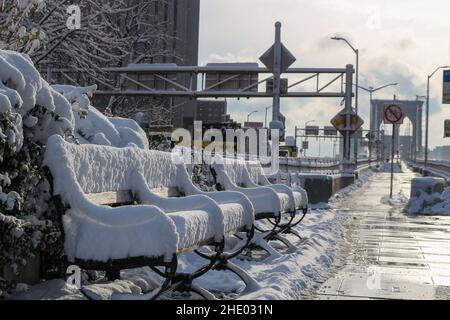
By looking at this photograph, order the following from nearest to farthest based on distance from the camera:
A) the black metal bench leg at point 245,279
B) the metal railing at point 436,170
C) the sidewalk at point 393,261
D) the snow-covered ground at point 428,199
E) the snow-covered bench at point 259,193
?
the black metal bench leg at point 245,279, the sidewalk at point 393,261, the snow-covered bench at point 259,193, the snow-covered ground at point 428,199, the metal railing at point 436,170

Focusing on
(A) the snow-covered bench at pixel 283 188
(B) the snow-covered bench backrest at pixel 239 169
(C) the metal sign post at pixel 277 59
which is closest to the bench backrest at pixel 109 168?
(B) the snow-covered bench backrest at pixel 239 169

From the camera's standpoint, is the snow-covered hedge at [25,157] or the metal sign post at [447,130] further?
the metal sign post at [447,130]

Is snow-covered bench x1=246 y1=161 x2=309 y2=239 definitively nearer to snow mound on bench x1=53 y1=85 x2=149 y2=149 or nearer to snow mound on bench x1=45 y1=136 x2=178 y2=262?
snow mound on bench x1=53 y1=85 x2=149 y2=149

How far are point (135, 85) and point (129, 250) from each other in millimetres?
31819

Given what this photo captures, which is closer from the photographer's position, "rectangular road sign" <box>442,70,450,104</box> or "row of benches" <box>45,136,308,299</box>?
"row of benches" <box>45,136,308,299</box>

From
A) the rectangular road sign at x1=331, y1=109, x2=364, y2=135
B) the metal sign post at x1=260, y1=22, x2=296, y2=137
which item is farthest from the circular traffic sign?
the metal sign post at x1=260, y1=22, x2=296, y2=137

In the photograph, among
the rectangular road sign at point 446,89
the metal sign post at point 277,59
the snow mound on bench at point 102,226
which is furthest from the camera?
the rectangular road sign at point 446,89

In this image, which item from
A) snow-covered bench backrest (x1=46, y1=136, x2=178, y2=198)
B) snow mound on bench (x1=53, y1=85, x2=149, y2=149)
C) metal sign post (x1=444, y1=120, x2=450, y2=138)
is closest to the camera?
snow-covered bench backrest (x1=46, y1=136, x2=178, y2=198)

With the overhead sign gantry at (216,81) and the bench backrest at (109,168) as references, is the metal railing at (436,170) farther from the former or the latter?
the bench backrest at (109,168)

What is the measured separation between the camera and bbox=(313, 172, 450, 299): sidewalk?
619cm

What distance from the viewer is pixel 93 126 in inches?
249

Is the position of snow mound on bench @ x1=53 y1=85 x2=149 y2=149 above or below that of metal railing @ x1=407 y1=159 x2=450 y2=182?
above

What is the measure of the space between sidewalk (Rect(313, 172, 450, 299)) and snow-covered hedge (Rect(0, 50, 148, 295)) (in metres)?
2.49

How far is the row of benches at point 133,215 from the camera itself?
13.1 feet
